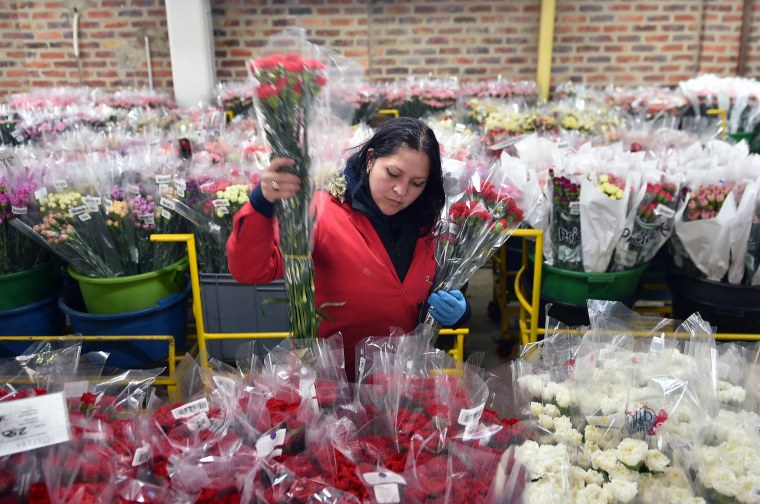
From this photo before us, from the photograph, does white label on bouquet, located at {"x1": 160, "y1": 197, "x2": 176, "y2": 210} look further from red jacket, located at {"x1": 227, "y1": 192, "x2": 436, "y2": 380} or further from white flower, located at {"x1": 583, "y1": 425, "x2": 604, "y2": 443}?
white flower, located at {"x1": 583, "y1": 425, "x2": 604, "y2": 443}

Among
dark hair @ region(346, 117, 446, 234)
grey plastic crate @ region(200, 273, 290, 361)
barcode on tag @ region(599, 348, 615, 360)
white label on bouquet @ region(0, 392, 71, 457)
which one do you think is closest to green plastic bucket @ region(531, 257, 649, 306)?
dark hair @ region(346, 117, 446, 234)

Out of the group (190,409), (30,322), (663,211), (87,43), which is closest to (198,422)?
(190,409)

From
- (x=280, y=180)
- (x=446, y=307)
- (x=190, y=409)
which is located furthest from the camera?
(x=446, y=307)

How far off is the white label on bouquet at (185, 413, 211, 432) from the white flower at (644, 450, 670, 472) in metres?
0.85

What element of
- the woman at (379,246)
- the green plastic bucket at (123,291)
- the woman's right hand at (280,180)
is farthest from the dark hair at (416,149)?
the green plastic bucket at (123,291)

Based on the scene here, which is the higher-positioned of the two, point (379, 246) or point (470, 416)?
point (379, 246)

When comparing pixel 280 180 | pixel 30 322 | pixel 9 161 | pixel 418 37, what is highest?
pixel 418 37

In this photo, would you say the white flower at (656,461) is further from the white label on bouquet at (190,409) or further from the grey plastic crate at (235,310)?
the grey plastic crate at (235,310)

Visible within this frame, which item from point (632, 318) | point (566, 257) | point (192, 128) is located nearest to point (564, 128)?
point (566, 257)

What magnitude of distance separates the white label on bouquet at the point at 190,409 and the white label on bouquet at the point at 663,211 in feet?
6.02

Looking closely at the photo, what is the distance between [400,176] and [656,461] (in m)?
0.90

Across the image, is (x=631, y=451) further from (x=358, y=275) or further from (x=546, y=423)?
(x=358, y=275)

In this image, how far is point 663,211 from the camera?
2357 millimetres

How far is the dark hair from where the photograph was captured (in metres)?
1.64
